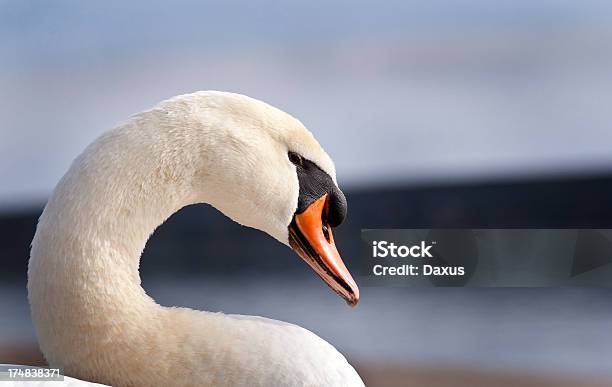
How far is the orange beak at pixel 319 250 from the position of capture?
90cm

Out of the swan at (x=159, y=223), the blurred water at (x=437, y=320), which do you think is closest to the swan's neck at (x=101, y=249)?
the swan at (x=159, y=223)

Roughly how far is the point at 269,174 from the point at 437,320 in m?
2.27

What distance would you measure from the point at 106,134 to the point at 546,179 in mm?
4055

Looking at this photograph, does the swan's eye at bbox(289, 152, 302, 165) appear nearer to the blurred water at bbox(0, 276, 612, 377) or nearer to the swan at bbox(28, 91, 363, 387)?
the swan at bbox(28, 91, 363, 387)

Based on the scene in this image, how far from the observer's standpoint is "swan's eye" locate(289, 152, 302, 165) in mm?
868

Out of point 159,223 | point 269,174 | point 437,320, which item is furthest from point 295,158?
point 437,320

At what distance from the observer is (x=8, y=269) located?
14.9 ft

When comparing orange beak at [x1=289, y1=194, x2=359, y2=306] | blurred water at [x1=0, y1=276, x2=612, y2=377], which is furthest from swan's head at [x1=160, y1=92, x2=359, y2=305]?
blurred water at [x1=0, y1=276, x2=612, y2=377]

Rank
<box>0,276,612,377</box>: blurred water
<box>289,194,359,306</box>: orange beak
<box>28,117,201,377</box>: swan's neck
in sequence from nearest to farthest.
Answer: <box>28,117,201,377</box>: swan's neck, <box>289,194,359,306</box>: orange beak, <box>0,276,612,377</box>: blurred water

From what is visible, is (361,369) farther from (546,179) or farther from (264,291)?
(546,179)

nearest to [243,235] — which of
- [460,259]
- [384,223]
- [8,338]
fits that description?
[384,223]

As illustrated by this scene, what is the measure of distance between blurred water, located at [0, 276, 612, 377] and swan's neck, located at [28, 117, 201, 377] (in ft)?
5.77

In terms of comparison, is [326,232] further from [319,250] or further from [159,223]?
[159,223]

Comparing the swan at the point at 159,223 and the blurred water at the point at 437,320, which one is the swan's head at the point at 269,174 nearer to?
the swan at the point at 159,223
